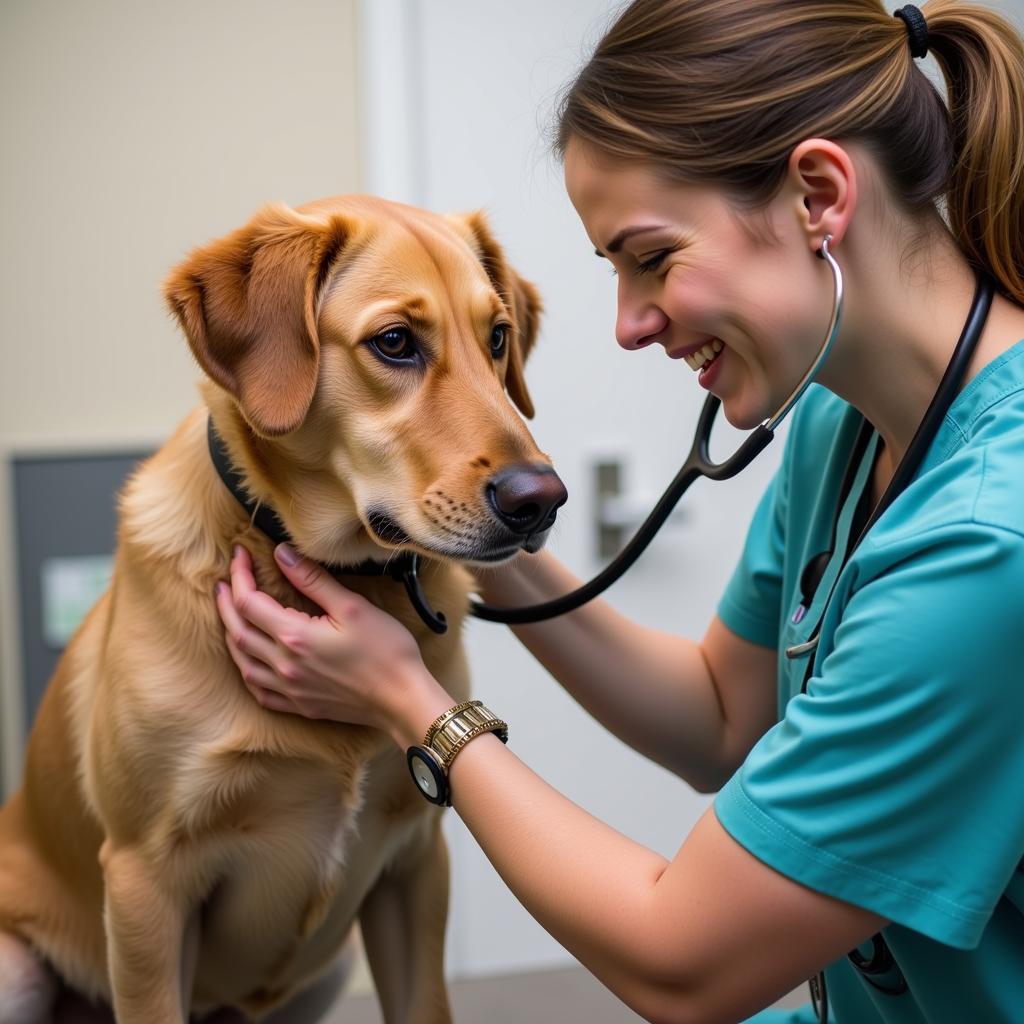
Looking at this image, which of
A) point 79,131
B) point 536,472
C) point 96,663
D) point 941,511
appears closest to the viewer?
point 941,511

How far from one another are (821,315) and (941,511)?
0.20m

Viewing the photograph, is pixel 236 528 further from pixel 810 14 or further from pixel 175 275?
pixel 810 14

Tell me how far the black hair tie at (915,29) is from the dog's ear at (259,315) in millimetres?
560

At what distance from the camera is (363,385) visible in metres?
1.07

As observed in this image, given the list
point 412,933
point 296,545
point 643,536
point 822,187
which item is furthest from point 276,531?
point 822,187

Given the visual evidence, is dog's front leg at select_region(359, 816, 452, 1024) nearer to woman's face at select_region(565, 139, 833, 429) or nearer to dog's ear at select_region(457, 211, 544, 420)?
dog's ear at select_region(457, 211, 544, 420)

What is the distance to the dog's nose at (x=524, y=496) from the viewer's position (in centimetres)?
99

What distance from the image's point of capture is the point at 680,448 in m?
2.38

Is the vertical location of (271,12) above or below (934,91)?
above

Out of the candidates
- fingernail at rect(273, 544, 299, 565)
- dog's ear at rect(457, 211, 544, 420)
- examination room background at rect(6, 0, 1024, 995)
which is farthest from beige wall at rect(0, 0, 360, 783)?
fingernail at rect(273, 544, 299, 565)

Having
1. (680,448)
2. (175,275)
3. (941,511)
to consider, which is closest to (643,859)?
(941,511)

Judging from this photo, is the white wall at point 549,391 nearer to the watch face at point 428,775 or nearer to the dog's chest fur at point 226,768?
the dog's chest fur at point 226,768

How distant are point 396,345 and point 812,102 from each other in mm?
449

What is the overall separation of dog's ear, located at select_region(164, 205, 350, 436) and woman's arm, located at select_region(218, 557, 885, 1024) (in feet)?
0.63
